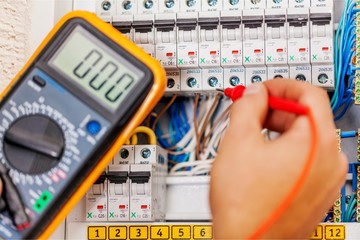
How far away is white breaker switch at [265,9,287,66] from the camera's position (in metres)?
1.19

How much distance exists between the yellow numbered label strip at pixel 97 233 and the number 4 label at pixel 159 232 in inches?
4.2

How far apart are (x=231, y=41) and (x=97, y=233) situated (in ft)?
1.69

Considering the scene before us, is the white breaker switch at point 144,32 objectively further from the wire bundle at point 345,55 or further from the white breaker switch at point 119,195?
the wire bundle at point 345,55

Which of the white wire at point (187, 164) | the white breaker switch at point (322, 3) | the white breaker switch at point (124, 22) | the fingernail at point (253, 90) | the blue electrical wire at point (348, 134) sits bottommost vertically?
the white wire at point (187, 164)

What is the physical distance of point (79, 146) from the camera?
2.83 feet

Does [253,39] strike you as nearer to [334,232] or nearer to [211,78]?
[211,78]

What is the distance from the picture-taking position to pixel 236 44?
1205 mm

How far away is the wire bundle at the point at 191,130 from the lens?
1.31 metres

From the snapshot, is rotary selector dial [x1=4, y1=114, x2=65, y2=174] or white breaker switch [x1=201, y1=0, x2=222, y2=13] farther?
white breaker switch [x1=201, y1=0, x2=222, y2=13]

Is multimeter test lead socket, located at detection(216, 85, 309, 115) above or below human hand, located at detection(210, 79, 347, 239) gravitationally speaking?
above

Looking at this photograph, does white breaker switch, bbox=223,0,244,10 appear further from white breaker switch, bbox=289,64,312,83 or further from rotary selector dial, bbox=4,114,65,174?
rotary selector dial, bbox=4,114,65,174

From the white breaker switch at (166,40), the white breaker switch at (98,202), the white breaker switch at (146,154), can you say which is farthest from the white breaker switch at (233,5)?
the white breaker switch at (98,202)

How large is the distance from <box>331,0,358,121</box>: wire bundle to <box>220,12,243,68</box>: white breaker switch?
8.9 inches

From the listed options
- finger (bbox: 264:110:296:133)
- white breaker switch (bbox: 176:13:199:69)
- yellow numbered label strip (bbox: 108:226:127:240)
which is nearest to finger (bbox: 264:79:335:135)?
finger (bbox: 264:110:296:133)
